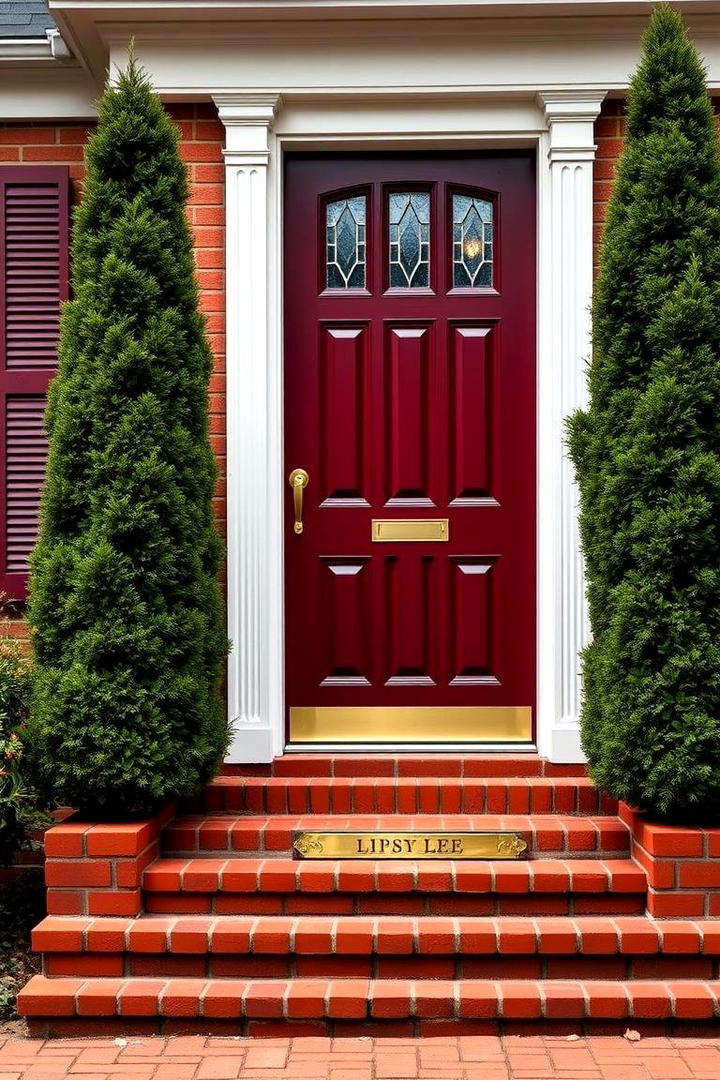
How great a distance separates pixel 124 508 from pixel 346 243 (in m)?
1.61

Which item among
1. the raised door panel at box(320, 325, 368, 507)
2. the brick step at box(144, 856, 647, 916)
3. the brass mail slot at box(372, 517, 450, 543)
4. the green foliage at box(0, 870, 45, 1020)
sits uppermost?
the raised door panel at box(320, 325, 368, 507)

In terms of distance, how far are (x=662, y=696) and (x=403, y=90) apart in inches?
101

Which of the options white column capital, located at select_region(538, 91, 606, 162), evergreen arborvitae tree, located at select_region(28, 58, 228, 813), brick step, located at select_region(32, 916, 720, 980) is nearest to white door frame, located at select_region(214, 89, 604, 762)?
white column capital, located at select_region(538, 91, 606, 162)

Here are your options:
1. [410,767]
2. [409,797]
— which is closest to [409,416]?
[410,767]

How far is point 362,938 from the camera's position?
3.43m

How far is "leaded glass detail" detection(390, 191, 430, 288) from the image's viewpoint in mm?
4410

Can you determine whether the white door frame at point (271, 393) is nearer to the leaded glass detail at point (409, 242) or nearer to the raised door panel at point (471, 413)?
the raised door panel at point (471, 413)

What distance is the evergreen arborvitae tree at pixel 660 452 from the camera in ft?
11.4

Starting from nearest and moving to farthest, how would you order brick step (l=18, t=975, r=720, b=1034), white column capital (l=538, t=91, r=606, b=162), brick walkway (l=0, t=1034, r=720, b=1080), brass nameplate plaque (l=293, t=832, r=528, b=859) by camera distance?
brick walkway (l=0, t=1034, r=720, b=1080)
brick step (l=18, t=975, r=720, b=1034)
brass nameplate plaque (l=293, t=832, r=528, b=859)
white column capital (l=538, t=91, r=606, b=162)

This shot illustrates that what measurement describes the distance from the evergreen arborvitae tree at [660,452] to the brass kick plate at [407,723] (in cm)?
73

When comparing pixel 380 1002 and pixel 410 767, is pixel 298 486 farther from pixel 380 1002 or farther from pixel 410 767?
pixel 380 1002

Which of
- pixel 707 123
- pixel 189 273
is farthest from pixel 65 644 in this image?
pixel 707 123

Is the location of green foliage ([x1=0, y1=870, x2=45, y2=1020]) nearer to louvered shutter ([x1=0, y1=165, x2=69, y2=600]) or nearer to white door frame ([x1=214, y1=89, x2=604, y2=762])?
white door frame ([x1=214, y1=89, x2=604, y2=762])

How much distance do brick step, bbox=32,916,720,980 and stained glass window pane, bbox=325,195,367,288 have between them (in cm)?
256
